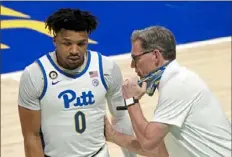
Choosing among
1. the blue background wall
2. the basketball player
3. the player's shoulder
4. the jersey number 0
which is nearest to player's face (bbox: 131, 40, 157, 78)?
the basketball player

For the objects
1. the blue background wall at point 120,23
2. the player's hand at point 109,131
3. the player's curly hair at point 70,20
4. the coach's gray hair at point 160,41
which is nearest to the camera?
the player's curly hair at point 70,20

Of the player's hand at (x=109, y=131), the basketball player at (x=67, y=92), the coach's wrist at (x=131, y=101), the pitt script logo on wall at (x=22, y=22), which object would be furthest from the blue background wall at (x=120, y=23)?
the coach's wrist at (x=131, y=101)

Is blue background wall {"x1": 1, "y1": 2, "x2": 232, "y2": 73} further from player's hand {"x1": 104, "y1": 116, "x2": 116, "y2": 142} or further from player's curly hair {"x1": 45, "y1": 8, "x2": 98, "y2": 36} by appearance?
player's curly hair {"x1": 45, "y1": 8, "x2": 98, "y2": 36}

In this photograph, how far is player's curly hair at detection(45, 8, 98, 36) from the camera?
3307mm

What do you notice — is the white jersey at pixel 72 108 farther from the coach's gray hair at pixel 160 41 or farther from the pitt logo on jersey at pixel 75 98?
the coach's gray hair at pixel 160 41

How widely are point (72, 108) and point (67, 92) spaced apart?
10 cm

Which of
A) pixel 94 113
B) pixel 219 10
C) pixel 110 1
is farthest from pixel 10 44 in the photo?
pixel 94 113

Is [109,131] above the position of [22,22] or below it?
below

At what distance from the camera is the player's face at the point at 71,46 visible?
3326 millimetres

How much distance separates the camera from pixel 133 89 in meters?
3.47

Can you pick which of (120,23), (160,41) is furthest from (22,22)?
(160,41)

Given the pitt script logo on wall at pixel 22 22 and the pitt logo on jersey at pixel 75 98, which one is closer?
the pitt logo on jersey at pixel 75 98

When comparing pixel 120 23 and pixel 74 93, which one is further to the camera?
pixel 120 23

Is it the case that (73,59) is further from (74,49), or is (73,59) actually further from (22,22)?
(22,22)
